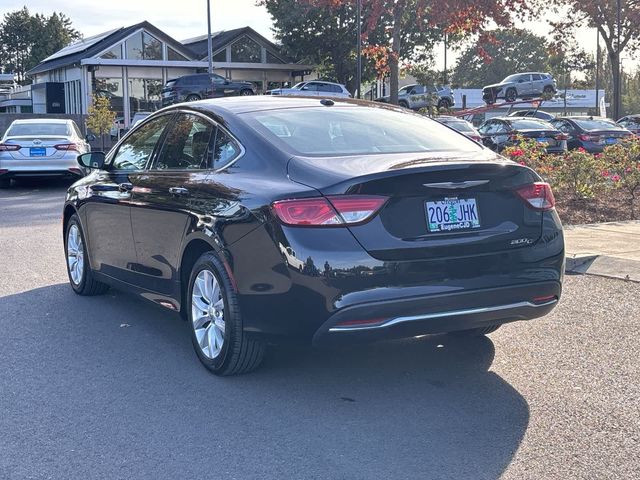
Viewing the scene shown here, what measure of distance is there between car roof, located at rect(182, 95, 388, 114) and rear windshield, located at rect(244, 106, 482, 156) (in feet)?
0.37

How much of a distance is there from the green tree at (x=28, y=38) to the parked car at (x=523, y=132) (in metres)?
82.4

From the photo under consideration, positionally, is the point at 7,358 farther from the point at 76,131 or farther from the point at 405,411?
the point at 76,131

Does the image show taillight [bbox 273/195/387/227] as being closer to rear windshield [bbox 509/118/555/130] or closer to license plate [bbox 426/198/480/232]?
license plate [bbox 426/198/480/232]

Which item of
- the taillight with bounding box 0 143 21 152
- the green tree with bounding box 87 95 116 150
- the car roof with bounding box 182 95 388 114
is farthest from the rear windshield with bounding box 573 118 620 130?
the car roof with bounding box 182 95 388 114

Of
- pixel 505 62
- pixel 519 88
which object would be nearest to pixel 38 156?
pixel 519 88

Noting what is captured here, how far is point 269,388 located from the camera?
Answer: 16.6 ft

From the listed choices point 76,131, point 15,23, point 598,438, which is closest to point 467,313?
point 598,438

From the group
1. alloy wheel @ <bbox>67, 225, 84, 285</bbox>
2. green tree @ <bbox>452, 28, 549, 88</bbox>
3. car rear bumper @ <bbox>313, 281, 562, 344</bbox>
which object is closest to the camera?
car rear bumper @ <bbox>313, 281, 562, 344</bbox>

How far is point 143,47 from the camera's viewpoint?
4834cm

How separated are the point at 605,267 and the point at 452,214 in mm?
3985

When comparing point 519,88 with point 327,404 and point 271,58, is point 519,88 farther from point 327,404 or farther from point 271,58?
point 327,404

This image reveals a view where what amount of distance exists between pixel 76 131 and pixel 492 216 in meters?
15.7

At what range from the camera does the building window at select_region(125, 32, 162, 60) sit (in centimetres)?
4788

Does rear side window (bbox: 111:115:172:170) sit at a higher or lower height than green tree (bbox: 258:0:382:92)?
lower
